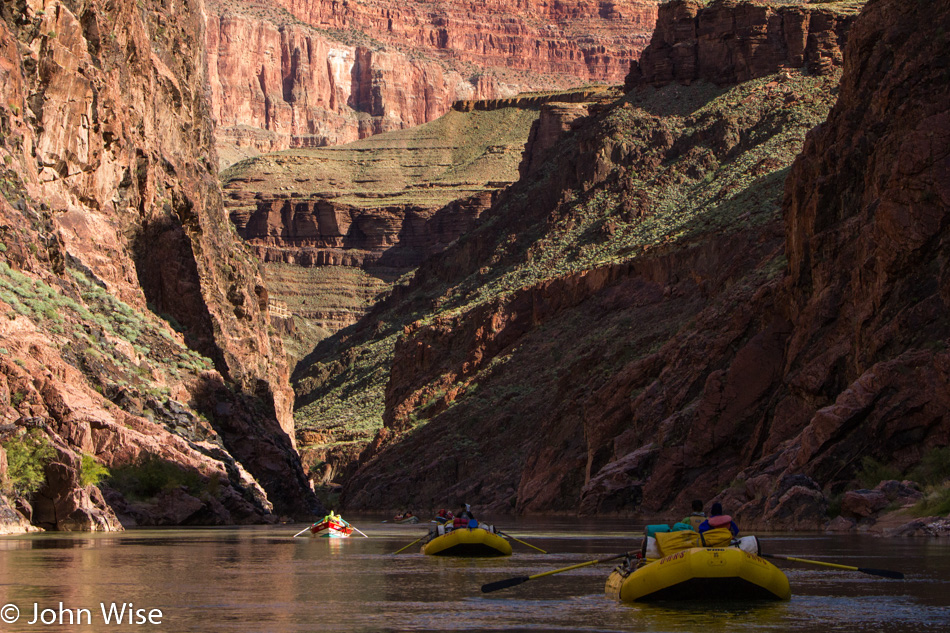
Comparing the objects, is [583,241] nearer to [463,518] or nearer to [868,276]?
[868,276]

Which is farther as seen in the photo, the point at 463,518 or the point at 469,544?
the point at 463,518

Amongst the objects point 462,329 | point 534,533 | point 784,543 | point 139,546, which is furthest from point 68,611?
point 462,329

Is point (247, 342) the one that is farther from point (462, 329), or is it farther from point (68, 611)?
point (68, 611)

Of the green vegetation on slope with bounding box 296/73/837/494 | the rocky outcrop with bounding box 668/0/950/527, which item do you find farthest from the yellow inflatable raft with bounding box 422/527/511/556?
the green vegetation on slope with bounding box 296/73/837/494

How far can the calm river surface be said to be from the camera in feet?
83.7

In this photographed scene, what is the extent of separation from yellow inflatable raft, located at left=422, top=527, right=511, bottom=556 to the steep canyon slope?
1669 cm

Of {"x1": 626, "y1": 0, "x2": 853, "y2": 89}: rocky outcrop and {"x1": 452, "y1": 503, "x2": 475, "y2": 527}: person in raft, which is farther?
{"x1": 626, "y1": 0, "x2": 853, "y2": 89}: rocky outcrop

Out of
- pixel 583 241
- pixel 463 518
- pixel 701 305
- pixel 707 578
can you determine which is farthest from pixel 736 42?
pixel 707 578

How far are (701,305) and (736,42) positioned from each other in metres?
58.9

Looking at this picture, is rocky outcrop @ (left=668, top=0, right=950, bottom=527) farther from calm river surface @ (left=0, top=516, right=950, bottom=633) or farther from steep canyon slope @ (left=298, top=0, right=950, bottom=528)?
calm river surface @ (left=0, top=516, right=950, bottom=633)

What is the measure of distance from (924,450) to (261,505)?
36599mm

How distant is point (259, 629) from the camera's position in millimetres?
24703

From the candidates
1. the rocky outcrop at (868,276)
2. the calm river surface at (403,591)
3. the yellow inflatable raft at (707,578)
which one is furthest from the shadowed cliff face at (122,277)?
the yellow inflatable raft at (707,578)

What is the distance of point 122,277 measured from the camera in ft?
285
